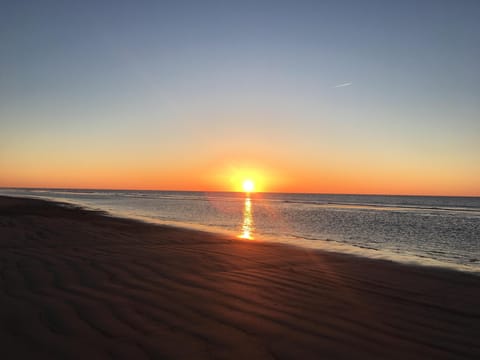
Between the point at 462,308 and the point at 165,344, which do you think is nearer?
the point at 165,344

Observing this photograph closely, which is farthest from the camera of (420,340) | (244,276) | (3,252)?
(3,252)

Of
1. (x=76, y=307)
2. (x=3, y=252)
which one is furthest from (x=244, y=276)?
(x=3, y=252)

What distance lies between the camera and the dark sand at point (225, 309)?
352 centimetres

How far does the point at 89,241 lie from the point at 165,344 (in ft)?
27.1

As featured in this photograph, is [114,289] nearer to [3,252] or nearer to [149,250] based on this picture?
[149,250]

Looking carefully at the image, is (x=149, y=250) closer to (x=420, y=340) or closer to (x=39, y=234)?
(x=39, y=234)

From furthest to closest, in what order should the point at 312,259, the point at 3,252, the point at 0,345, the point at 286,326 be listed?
the point at 312,259 → the point at 3,252 → the point at 286,326 → the point at 0,345

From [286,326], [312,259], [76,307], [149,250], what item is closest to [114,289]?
[76,307]

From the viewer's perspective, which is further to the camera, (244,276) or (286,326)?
(244,276)

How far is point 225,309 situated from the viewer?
4.64m

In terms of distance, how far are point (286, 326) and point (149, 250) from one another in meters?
6.18

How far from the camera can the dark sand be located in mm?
3523

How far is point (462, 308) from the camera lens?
528 centimetres

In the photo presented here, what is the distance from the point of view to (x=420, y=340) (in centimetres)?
386
